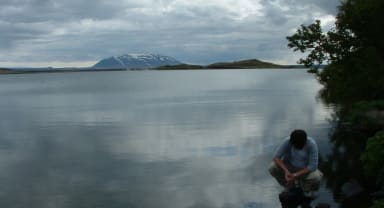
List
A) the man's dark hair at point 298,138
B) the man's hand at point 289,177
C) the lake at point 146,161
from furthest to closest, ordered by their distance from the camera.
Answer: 1. the lake at point 146,161
2. the man's hand at point 289,177
3. the man's dark hair at point 298,138

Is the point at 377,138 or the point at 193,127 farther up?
the point at 377,138

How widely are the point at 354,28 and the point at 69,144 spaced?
2224 cm

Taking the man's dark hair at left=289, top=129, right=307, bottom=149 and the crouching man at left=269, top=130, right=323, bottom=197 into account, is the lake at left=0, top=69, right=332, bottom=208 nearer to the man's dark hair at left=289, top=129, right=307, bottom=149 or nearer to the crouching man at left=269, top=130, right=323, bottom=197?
the crouching man at left=269, top=130, right=323, bottom=197

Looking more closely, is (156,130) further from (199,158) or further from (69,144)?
(199,158)

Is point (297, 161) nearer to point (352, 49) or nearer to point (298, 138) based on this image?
point (298, 138)

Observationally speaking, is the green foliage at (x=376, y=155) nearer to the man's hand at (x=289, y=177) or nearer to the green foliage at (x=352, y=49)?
the man's hand at (x=289, y=177)

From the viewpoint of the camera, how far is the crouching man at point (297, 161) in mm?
14893

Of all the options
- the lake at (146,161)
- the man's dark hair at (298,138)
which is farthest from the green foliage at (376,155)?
the lake at (146,161)

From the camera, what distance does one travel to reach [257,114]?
53938 mm

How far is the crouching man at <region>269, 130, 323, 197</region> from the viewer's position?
14.9 meters

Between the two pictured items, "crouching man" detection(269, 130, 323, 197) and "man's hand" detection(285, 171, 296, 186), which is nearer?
"crouching man" detection(269, 130, 323, 197)

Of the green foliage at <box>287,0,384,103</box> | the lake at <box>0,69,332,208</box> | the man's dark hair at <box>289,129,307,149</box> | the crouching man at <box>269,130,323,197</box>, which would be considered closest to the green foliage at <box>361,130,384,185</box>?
the crouching man at <box>269,130,323,197</box>

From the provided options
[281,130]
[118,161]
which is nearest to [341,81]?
[281,130]

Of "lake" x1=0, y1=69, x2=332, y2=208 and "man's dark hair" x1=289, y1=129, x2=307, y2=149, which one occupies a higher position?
"man's dark hair" x1=289, y1=129, x2=307, y2=149
